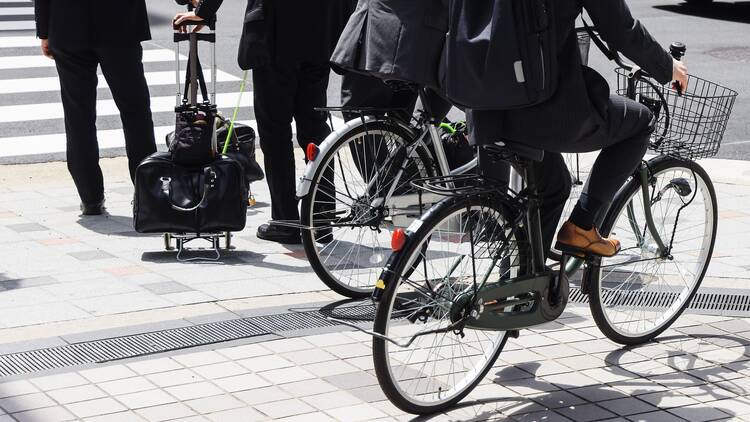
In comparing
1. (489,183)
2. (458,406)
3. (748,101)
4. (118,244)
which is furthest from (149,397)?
(748,101)

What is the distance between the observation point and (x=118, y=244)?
22.3 ft

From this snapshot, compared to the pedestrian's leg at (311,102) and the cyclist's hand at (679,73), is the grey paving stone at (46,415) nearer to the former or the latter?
the cyclist's hand at (679,73)

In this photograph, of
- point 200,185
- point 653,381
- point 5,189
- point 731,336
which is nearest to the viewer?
point 653,381

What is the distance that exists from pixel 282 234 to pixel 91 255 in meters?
1.04

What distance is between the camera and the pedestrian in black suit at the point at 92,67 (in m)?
7.17

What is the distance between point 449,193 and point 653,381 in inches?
49.6

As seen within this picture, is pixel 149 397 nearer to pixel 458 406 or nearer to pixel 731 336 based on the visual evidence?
pixel 458 406

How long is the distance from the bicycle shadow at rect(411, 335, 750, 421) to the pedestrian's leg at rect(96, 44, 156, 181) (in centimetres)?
334

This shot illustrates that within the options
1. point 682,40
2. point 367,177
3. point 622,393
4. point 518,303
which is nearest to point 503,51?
point 518,303

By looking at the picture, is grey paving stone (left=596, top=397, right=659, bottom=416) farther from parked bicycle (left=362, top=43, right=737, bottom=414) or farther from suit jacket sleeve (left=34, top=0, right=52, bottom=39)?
suit jacket sleeve (left=34, top=0, right=52, bottom=39)

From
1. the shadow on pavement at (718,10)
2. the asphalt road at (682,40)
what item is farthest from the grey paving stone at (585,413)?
the shadow on pavement at (718,10)

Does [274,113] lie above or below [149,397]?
above

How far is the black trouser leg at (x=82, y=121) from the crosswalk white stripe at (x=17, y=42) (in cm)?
725

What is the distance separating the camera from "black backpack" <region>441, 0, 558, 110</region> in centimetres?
413
